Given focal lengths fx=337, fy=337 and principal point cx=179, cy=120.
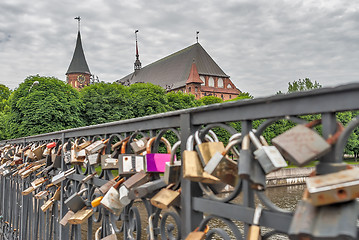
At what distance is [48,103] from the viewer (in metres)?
22.1

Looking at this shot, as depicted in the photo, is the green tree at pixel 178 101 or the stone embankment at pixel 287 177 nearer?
the green tree at pixel 178 101

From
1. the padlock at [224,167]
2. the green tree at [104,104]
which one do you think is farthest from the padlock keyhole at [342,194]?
the green tree at [104,104]

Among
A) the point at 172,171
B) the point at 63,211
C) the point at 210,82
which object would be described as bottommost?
the point at 63,211

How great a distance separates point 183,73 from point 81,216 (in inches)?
2716

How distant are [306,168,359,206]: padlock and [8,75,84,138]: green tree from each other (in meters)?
22.5

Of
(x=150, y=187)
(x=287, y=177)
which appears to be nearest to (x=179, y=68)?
(x=287, y=177)

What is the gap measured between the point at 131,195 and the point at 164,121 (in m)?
0.38

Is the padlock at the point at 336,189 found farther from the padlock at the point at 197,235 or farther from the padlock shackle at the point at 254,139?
the padlock at the point at 197,235

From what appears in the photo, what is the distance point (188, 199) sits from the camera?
136cm

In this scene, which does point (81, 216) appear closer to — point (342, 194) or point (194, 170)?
point (194, 170)

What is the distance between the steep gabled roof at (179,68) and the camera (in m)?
70.5

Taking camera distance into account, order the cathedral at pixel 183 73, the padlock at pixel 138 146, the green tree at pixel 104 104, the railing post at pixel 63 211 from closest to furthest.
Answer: the padlock at pixel 138 146 < the railing post at pixel 63 211 < the green tree at pixel 104 104 < the cathedral at pixel 183 73

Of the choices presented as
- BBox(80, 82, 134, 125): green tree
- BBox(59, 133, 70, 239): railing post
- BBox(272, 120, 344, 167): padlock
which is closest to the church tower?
BBox(80, 82, 134, 125): green tree

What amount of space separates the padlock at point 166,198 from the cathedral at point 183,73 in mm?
66648
